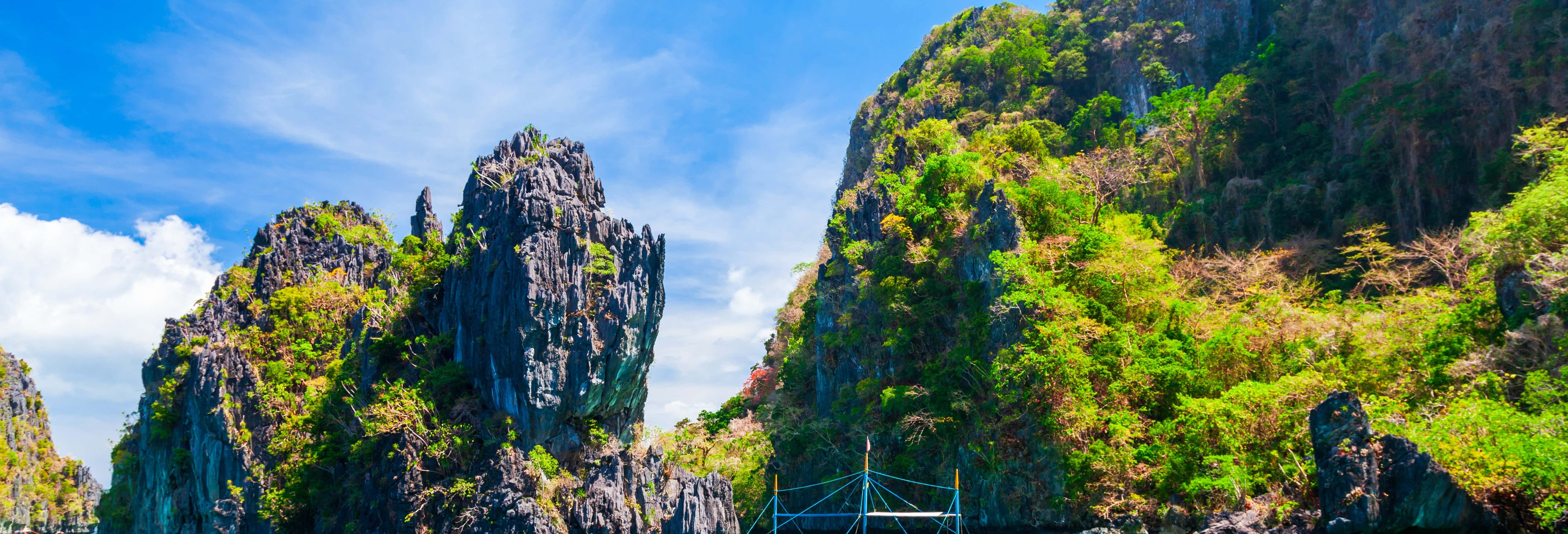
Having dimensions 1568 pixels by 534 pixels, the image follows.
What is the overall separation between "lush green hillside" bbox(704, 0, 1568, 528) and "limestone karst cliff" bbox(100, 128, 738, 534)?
23.1 feet

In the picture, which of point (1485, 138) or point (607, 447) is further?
point (607, 447)

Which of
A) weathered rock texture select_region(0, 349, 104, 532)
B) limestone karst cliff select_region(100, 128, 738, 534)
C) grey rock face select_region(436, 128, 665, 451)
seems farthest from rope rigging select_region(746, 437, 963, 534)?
weathered rock texture select_region(0, 349, 104, 532)

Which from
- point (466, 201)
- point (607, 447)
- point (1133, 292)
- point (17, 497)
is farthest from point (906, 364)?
point (17, 497)

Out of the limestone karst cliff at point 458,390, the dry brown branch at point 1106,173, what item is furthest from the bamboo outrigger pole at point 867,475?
the dry brown branch at point 1106,173

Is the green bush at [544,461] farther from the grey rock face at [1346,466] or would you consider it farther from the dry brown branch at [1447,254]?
the dry brown branch at [1447,254]

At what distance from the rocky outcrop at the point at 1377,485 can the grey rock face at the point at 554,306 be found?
19355 mm

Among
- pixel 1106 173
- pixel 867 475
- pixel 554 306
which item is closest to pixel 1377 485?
pixel 867 475

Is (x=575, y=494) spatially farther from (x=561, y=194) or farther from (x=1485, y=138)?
(x=1485, y=138)

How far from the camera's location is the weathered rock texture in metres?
52.5

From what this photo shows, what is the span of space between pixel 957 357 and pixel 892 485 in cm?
497

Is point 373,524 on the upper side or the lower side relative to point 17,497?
lower

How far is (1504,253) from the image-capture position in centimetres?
1759

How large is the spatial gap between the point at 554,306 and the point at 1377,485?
21563 millimetres

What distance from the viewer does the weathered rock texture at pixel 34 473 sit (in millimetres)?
52531
